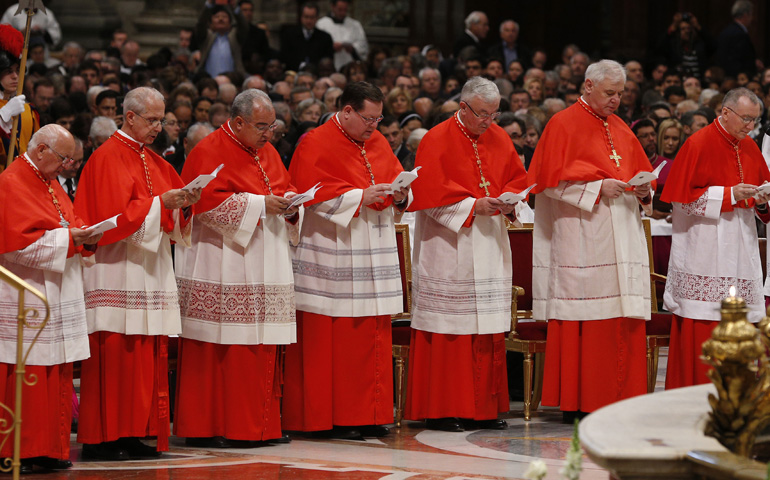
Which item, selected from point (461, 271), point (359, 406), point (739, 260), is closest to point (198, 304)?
point (359, 406)

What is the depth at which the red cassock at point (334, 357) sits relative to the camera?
775cm

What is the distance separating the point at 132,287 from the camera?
6992 millimetres

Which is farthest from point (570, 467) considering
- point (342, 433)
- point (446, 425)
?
point (446, 425)

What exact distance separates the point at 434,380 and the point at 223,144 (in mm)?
1966

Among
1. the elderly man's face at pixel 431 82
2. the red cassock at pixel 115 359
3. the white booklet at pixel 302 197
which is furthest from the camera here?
the elderly man's face at pixel 431 82

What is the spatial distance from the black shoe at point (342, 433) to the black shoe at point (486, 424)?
734 mm

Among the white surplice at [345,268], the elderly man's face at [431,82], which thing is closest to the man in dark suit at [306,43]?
the elderly man's face at [431,82]

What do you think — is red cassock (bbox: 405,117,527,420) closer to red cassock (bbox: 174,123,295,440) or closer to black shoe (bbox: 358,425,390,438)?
black shoe (bbox: 358,425,390,438)

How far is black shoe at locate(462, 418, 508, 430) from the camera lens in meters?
8.12

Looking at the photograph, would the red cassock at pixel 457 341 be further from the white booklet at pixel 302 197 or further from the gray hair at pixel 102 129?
the gray hair at pixel 102 129

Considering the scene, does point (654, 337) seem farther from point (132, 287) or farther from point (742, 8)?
point (742, 8)

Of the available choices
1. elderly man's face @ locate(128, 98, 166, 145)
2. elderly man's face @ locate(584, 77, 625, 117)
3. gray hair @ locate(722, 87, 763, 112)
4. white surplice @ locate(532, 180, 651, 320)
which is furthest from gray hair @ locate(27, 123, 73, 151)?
gray hair @ locate(722, 87, 763, 112)

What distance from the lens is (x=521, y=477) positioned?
6570 millimetres

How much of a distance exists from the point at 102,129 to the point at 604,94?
152 inches
